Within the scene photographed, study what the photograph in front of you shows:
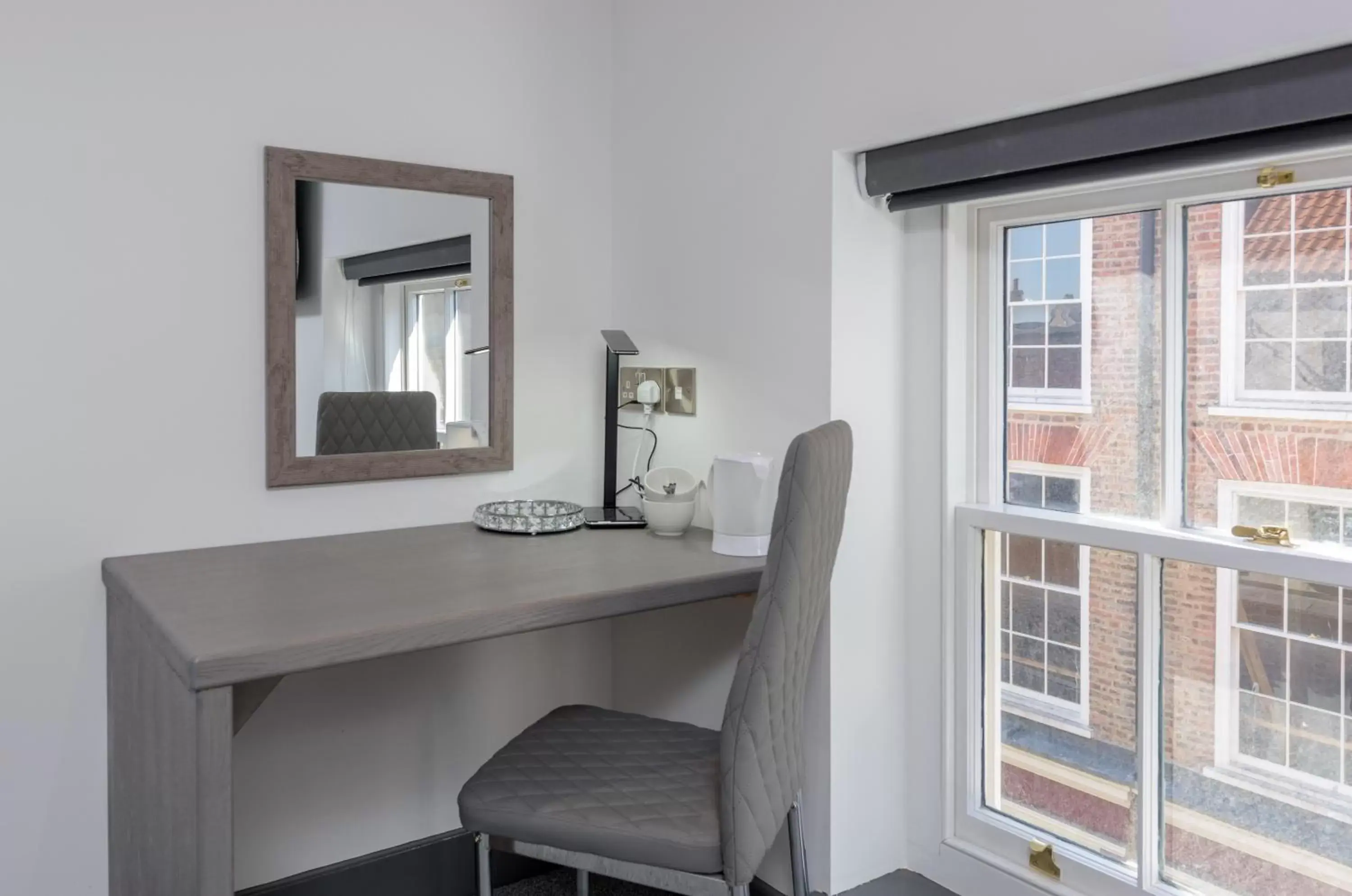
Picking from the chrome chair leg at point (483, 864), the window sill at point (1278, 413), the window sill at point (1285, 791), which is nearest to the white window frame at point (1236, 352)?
the window sill at point (1278, 413)

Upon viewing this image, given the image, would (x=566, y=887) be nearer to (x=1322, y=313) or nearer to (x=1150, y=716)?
(x=1150, y=716)

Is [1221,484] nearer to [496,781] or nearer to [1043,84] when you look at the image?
[1043,84]

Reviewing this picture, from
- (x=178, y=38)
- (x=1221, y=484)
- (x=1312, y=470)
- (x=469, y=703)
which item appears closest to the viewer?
(x=1312, y=470)

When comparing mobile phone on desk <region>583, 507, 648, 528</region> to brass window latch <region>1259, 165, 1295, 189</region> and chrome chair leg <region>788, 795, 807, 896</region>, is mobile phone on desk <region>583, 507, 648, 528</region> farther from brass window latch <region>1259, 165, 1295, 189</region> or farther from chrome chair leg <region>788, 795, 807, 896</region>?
brass window latch <region>1259, 165, 1295, 189</region>

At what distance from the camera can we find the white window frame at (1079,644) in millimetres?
1741

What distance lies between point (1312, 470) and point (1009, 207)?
68 centimetres

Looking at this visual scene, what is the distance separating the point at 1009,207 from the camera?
1831mm

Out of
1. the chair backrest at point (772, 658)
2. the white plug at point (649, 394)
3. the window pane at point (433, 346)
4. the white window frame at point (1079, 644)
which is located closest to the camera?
the chair backrest at point (772, 658)

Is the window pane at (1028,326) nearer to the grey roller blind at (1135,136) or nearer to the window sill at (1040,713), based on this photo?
the grey roller blind at (1135,136)

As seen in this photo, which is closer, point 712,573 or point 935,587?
point 712,573

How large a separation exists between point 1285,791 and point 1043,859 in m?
0.45

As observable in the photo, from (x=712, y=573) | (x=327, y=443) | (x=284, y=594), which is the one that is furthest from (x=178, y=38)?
(x=712, y=573)

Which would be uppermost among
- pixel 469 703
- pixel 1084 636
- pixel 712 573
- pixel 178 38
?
pixel 178 38

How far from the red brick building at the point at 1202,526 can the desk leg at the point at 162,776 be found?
52.8 inches
